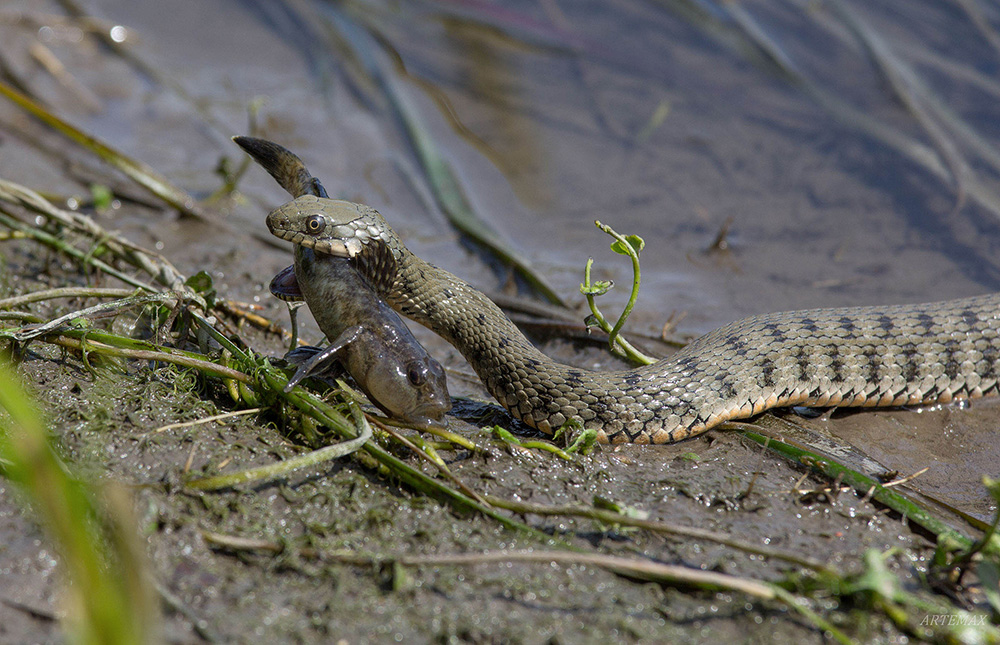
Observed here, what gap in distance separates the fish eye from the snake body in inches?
28.9

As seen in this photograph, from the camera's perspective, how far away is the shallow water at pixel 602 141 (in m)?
6.32

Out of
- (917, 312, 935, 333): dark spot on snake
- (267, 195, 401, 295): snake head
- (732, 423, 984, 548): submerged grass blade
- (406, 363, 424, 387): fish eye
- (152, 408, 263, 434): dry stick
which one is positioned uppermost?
(267, 195, 401, 295): snake head

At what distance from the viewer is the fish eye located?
339cm

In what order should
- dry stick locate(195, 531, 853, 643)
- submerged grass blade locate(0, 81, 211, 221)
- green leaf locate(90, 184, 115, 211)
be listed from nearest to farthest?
1. dry stick locate(195, 531, 853, 643)
2. submerged grass blade locate(0, 81, 211, 221)
3. green leaf locate(90, 184, 115, 211)

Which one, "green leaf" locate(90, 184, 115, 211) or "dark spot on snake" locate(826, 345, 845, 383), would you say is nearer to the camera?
"dark spot on snake" locate(826, 345, 845, 383)

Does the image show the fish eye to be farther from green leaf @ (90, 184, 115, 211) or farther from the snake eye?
green leaf @ (90, 184, 115, 211)

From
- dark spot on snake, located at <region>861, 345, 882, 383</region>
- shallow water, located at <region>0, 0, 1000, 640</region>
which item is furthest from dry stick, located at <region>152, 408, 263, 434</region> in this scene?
dark spot on snake, located at <region>861, 345, 882, 383</region>

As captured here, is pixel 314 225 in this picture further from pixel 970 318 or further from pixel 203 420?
pixel 970 318

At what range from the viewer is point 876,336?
4.84 meters

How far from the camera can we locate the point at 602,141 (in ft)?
28.0

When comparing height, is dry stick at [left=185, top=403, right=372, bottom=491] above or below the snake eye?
below

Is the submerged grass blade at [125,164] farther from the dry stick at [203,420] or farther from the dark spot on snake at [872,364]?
the dark spot on snake at [872,364]

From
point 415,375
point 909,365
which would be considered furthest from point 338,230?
point 909,365

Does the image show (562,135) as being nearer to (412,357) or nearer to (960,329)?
(960,329)
